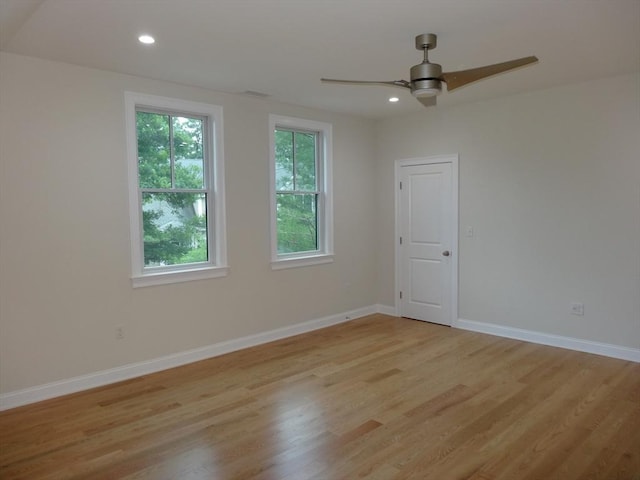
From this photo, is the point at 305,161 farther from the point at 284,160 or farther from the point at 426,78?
the point at 426,78

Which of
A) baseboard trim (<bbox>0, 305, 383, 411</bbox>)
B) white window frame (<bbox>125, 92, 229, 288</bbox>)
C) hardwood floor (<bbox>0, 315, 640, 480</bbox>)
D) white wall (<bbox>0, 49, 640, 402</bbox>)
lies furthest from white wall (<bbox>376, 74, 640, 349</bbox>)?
white window frame (<bbox>125, 92, 229, 288</bbox>)

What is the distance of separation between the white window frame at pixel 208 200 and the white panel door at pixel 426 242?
2522mm

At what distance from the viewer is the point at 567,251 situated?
4684mm

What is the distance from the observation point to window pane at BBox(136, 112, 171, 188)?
4188mm

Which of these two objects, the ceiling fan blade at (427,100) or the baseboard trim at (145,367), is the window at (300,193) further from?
the ceiling fan blade at (427,100)

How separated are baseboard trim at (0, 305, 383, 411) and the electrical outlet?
266 centimetres

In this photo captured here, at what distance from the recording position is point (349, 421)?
3.18m

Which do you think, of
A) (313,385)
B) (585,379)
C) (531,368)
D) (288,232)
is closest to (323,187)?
(288,232)

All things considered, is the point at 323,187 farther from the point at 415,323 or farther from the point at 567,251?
the point at 567,251

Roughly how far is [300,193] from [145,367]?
255 cm

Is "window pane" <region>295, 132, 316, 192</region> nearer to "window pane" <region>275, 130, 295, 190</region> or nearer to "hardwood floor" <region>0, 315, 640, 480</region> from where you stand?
"window pane" <region>275, 130, 295, 190</region>

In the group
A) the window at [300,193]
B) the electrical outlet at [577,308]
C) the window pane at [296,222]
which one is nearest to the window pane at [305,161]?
the window at [300,193]

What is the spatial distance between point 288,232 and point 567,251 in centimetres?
299

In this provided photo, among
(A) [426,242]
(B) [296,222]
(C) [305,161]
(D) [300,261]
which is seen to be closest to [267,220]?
(B) [296,222]
